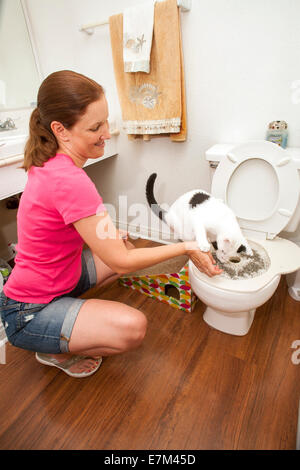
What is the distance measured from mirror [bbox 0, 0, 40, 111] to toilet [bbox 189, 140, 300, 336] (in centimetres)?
122

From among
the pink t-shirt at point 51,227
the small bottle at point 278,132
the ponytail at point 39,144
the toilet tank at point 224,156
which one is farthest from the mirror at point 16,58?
the small bottle at point 278,132

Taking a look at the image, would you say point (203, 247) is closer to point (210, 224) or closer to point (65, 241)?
point (210, 224)

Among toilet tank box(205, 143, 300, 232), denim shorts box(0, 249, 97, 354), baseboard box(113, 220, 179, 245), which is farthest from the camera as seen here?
baseboard box(113, 220, 179, 245)

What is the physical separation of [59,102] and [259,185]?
81 cm

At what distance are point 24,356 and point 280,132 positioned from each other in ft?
4.78

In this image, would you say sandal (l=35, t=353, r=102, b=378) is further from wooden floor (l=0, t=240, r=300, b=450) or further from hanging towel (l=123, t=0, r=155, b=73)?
hanging towel (l=123, t=0, r=155, b=73)

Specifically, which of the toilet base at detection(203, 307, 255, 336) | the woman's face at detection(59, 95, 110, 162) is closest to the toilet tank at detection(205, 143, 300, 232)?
the toilet base at detection(203, 307, 255, 336)

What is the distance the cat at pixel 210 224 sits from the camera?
925mm

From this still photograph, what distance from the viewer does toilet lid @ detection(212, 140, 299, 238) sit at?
98 centimetres

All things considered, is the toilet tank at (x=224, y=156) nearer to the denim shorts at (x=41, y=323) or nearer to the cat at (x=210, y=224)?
the cat at (x=210, y=224)

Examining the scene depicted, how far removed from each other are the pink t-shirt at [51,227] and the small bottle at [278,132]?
83 cm

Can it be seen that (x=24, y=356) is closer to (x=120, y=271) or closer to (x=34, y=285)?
(x=34, y=285)

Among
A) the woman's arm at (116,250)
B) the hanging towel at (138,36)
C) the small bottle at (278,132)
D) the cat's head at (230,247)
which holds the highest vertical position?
the hanging towel at (138,36)

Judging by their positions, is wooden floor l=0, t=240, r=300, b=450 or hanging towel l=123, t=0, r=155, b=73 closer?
wooden floor l=0, t=240, r=300, b=450
